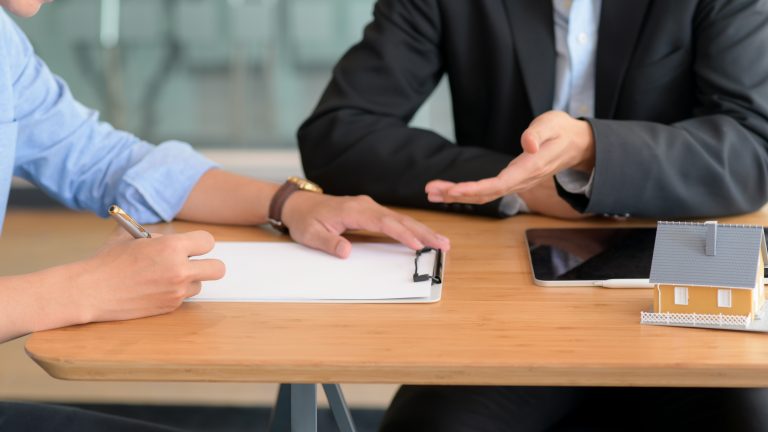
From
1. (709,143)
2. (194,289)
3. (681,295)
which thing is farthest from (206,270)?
(709,143)

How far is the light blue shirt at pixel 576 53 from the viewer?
6.09ft

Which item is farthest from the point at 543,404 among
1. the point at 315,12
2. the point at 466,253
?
the point at 315,12

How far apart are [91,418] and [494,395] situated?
56 cm

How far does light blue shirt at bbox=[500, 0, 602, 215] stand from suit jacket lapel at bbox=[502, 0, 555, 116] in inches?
1.0

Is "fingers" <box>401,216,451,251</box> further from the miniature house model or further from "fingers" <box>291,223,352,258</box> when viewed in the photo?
the miniature house model

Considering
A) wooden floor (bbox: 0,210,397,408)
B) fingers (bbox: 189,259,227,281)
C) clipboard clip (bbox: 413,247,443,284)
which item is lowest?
wooden floor (bbox: 0,210,397,408)

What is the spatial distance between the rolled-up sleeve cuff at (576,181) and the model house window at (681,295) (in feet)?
1.40

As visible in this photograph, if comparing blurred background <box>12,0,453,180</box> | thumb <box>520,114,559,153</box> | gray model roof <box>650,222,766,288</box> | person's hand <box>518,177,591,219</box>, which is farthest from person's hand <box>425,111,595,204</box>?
blurred background <box>12,0,453,180</box>

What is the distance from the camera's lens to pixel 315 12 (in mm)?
4211

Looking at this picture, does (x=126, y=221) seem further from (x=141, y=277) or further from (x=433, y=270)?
(x=433, y=270)

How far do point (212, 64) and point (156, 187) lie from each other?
9.14 feet

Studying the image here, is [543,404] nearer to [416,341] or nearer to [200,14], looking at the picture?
[416,341]

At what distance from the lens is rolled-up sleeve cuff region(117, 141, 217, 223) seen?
5.28 feet

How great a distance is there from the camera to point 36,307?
1137 millimetres
